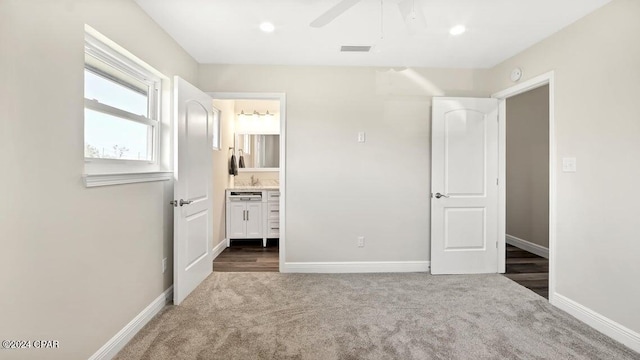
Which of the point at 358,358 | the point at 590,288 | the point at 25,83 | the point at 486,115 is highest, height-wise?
the point at 486,115

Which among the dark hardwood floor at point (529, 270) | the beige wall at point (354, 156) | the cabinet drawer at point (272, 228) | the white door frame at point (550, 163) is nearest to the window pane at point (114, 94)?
the beige wall at point (354, 156)

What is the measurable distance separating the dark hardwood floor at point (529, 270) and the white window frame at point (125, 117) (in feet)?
12.4

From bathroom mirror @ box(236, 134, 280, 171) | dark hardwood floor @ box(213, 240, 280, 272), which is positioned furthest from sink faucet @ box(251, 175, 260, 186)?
dark hardwood floor @ box(213, 240, 280, 272)

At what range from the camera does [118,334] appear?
75.9 inches

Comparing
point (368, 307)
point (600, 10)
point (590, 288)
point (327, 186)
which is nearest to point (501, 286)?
point (590, 288)

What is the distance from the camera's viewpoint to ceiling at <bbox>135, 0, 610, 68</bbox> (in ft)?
7.07

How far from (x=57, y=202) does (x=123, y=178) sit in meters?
0.51

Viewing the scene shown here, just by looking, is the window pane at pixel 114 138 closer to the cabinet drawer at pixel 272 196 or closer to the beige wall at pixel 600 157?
the cabinet drawer at pixel 272 196

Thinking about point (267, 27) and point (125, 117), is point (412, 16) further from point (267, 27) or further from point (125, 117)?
point (125, 117)

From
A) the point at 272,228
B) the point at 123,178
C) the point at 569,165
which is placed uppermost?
the point at 569,165

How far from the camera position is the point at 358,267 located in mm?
3381

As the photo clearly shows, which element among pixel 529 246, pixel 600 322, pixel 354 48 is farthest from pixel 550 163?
pixel 529 246

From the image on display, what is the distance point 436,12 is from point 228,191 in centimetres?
361

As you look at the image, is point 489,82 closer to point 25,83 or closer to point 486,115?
point 486,115
